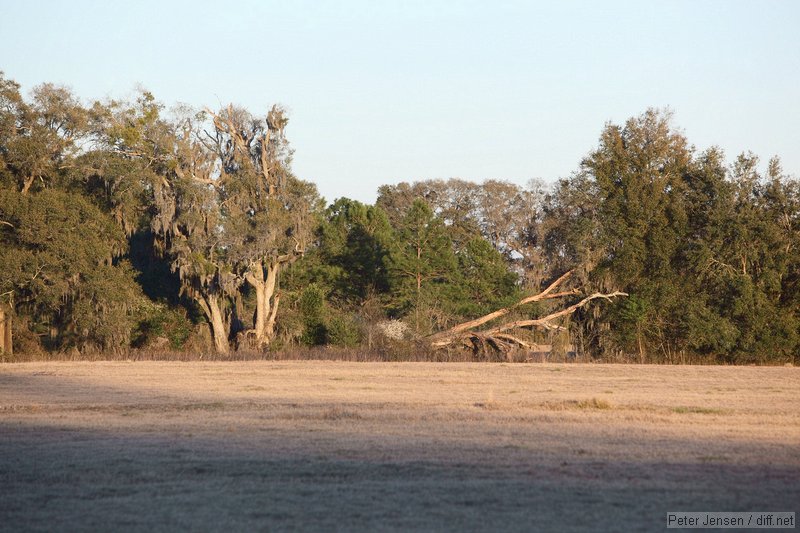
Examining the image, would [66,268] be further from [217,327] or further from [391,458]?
[391,458]

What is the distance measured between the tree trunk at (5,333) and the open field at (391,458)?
19424 mm

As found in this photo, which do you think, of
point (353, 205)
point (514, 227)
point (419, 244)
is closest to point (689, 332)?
point (419, 244)

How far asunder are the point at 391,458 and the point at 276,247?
3222 cm

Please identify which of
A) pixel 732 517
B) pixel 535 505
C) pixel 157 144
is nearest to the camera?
pixel 732 517

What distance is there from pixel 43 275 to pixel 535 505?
119 feet

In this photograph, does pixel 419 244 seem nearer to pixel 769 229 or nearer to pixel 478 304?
pixel 478 304

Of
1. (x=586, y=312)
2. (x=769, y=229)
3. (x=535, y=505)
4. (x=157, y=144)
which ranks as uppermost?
(x=157, y=144)

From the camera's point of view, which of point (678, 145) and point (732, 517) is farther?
point (678, 145)

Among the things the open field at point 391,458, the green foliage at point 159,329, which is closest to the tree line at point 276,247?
the green foliage at point 159,329

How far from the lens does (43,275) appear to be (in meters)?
41.4

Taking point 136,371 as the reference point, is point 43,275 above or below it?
above

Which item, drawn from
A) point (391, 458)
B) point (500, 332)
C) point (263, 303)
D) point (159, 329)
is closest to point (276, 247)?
point (263, 303)

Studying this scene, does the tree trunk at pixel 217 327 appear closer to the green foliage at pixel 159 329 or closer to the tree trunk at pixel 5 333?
the green foliage at pixel 159 329

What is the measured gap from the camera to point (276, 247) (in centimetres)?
4409
